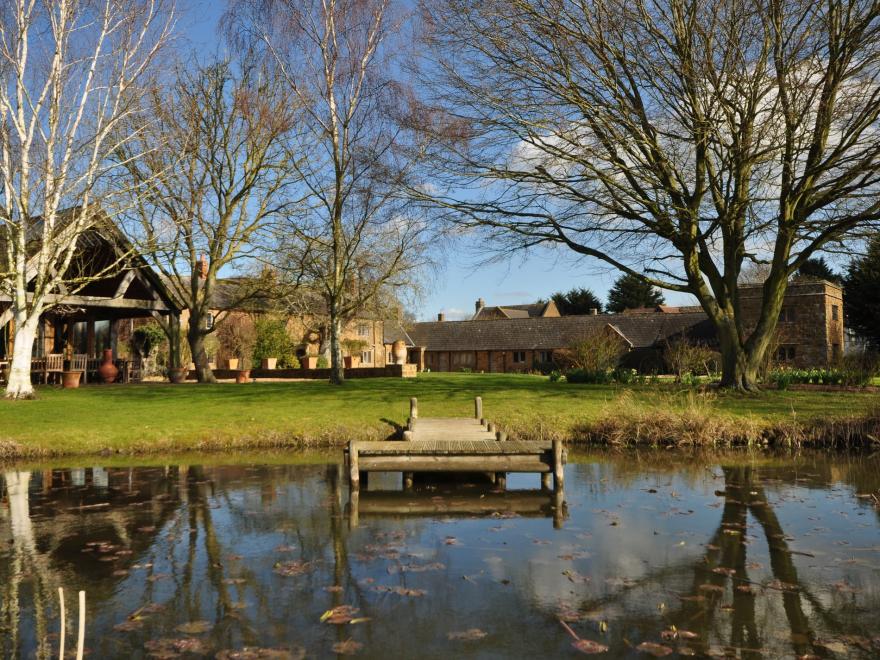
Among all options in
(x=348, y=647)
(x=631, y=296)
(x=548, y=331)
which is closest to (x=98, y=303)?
(x=348, y=647)

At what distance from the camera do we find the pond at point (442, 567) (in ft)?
17.5

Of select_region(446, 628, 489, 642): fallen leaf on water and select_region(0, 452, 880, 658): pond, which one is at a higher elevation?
select_region(0, 452, 880, 658): pond

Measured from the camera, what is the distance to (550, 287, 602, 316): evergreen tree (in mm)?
82750

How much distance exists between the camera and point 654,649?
16.8ft

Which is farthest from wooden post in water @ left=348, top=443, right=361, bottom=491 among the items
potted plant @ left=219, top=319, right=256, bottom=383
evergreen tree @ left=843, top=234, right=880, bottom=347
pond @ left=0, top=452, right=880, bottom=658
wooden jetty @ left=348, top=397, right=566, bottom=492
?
evergreen tree @ left=843, top=234, right=880, bottom=347

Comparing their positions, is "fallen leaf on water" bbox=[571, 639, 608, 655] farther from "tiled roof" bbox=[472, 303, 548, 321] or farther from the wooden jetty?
"tiled roof" bbox=[472, 303, 548, 321]

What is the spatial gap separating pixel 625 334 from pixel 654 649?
54.0m

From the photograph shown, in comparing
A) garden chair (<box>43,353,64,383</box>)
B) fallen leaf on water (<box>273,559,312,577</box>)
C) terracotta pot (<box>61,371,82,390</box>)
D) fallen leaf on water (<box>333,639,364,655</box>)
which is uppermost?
garden chair (<box>43,353,64,383</box>)

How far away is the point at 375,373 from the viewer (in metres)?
37.0

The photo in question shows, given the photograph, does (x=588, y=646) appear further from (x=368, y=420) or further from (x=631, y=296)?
(x=631, y=296)

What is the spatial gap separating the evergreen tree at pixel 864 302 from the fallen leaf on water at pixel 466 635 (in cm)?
4640

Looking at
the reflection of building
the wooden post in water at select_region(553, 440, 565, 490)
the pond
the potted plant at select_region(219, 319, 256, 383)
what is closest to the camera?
the pond

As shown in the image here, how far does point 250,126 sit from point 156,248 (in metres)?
6.43

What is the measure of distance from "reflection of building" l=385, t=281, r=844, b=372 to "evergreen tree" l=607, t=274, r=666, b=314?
1569 millimetres
